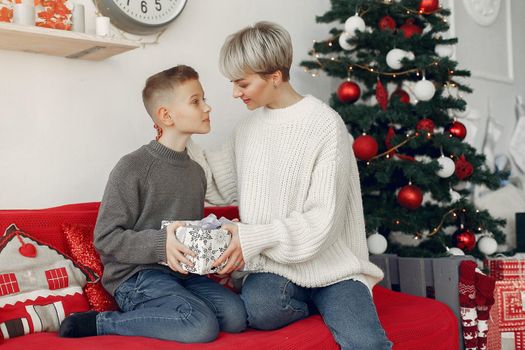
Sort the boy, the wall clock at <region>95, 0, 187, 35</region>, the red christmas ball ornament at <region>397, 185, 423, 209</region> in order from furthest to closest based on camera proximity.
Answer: the red christmas ball ornament at <region>397, 185, 423, 209</region> < the wall clock at <region>95, 0, 187, 35</region> < the boy

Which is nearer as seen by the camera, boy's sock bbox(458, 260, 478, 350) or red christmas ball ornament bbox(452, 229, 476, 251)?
boy's sock bbox(458, 260, 478, 350)

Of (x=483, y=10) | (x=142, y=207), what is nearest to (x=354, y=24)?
(x=142, y=207)

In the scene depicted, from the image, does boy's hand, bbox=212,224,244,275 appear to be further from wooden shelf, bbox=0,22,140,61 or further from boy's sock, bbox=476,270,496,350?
boy's sock, bbox=476,270,496,350

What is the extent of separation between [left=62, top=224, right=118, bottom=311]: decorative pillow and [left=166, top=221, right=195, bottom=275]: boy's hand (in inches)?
10.2

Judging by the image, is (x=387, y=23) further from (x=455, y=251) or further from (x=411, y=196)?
(x=455, y=251)

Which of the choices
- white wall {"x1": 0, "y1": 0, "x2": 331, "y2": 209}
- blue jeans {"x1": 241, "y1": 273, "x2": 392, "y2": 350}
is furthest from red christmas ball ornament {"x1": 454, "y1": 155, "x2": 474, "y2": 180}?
blue jeans {"x1": 241, "y1": 273, "x2": 392, "y2": 350}

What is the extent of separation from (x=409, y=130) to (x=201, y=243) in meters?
1.43

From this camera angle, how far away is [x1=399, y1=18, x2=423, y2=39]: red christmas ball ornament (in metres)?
2.90

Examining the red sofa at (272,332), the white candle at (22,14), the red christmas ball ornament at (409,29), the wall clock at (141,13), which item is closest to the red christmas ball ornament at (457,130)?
the red christmas ball ornament at (409,29)

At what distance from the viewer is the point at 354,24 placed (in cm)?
284

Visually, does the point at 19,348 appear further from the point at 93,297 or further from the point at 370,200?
the point at 370,200

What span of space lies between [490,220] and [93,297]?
1.80m

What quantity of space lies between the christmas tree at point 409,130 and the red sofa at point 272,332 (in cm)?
50

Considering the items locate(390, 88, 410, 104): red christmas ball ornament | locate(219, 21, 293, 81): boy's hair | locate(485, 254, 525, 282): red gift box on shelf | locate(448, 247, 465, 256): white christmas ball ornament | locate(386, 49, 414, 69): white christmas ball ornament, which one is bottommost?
locate(485, 254, 525, 282): red gift box on shelf
